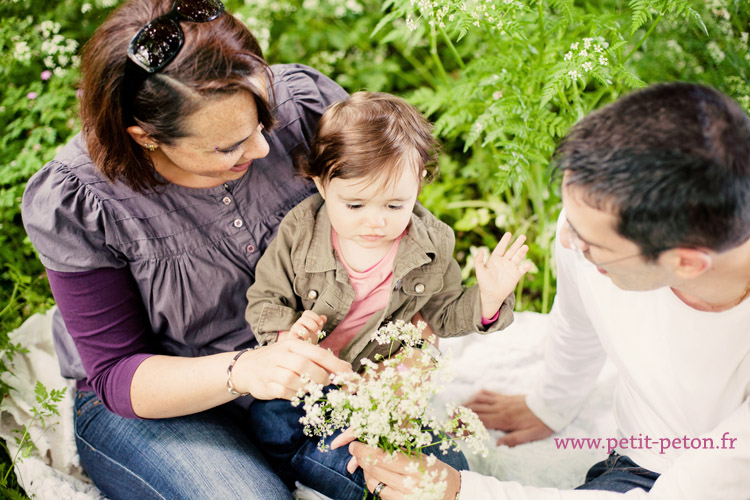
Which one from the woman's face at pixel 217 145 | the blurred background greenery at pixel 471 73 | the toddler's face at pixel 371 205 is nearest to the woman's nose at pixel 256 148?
the woman's face at pixel 217 145

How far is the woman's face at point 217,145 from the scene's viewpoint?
1.53 meters

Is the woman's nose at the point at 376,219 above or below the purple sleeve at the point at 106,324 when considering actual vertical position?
above

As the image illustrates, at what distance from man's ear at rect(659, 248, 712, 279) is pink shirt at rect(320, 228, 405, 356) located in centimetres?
85

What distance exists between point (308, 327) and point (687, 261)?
0.98m

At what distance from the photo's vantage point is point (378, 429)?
1.20 m

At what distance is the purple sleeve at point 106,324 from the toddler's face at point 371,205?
697mm

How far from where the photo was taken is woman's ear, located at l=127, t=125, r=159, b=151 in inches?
61.9

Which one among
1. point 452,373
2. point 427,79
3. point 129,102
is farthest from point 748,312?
point 427,79

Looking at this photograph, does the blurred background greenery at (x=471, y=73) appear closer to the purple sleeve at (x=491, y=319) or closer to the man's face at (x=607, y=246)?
the purple sleeve at (x=491, y=319)

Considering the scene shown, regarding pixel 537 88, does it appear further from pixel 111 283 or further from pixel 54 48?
pixel 54 48

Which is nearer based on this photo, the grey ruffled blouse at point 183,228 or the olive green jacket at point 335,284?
the grey ruffled blouse at point 183,228

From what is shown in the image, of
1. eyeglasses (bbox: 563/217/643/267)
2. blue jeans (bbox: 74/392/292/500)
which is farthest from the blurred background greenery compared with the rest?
eyeglasses (bbox: 563/217/643/267)

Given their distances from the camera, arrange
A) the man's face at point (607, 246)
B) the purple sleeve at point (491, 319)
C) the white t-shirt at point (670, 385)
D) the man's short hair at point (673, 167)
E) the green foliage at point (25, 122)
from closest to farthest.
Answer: the man's short hair at point (673, 167), the man's face at point (607, 246), the white t-shirt at point (670, 385), the purple sleeve at point (491, 319), the green foliage at point (25, 122)

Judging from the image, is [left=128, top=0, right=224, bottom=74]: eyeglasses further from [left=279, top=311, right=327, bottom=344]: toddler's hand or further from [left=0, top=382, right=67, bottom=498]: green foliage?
[left=0, top=382, right=67, bottom=498]: green foliage
